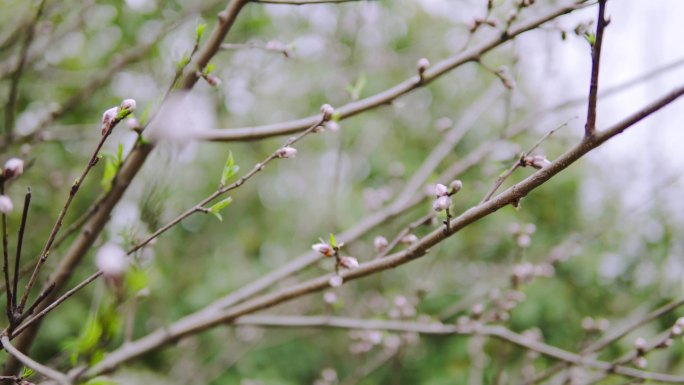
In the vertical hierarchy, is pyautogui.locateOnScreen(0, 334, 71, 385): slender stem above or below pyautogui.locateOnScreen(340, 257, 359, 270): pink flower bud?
below

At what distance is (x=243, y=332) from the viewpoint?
3.63 metres

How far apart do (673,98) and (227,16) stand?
3.79 ft

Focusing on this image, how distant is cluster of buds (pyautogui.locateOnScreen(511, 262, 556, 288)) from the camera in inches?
78.5

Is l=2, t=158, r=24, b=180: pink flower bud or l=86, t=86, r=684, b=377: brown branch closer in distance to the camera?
l=2, t=158, r=24, b=180: pink flower bud

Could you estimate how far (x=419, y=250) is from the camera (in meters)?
1.19

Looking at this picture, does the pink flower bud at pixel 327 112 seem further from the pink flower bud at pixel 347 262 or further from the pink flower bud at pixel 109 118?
the pink flower bud at pixel 109 118

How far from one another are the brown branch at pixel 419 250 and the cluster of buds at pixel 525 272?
0.42 meters

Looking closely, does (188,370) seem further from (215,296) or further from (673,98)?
(673,98)

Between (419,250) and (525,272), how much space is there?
1211 mm

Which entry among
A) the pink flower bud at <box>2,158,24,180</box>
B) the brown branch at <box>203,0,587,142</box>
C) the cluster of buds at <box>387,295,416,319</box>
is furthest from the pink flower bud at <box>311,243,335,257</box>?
the cluster of buds at <box>387,295,416,319</box>

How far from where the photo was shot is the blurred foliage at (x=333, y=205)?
306 centimetres

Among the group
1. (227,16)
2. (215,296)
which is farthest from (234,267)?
(227,16)

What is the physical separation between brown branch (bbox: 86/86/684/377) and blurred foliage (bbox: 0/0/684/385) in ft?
2.93

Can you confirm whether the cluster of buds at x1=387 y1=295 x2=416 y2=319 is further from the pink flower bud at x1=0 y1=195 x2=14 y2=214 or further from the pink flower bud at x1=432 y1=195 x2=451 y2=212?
the pink flower bud at x1=0 y1=195 x2=14 y2=214
